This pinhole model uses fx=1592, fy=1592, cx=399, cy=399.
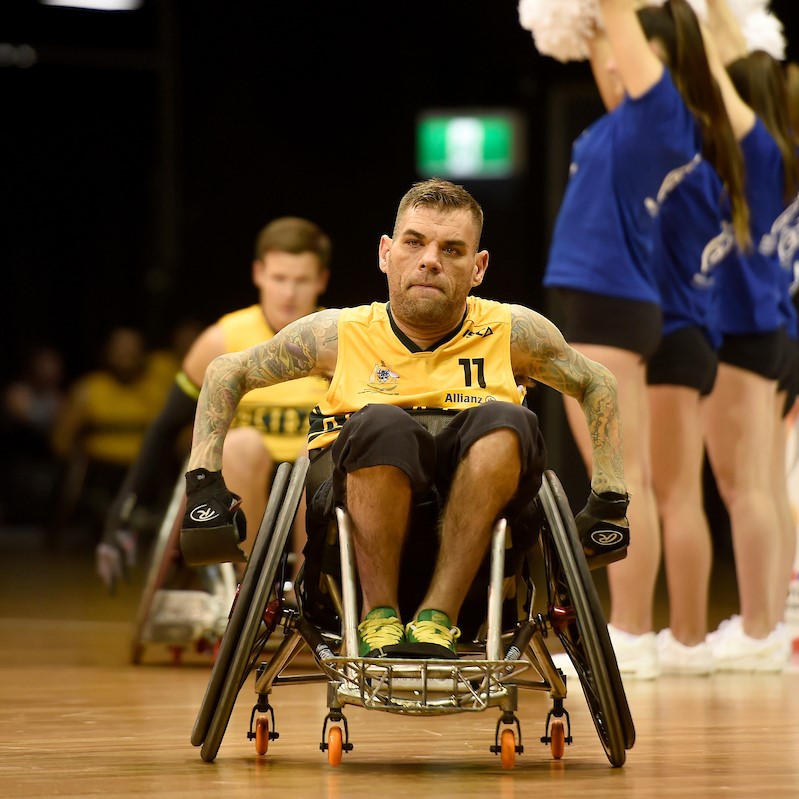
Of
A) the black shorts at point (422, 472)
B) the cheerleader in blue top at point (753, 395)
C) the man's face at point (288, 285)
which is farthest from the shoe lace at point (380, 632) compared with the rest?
the man's face at point (288, 285)

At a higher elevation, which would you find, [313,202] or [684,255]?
[313,202]

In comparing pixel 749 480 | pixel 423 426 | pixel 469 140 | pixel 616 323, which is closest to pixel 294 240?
pixel 616 323

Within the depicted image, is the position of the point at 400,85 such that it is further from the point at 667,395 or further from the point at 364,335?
the point at 364,335

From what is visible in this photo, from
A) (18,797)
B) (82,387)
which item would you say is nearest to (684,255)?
(18,797)

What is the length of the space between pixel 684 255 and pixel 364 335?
6.44 feet

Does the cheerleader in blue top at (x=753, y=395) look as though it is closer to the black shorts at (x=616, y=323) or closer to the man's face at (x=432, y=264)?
the black shorts at (x=616, y=323)

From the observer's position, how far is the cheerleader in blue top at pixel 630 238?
4.49m

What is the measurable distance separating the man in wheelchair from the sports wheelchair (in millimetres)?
54

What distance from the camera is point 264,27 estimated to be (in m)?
11.1

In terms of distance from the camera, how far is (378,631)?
2.87 m

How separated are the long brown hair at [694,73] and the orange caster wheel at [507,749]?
2.40 metres

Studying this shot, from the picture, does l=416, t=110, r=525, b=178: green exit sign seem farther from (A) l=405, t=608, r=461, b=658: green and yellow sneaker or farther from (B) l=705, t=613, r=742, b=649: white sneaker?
(A) l=405, t=608, r=461, b=658: green and yellow sneaker

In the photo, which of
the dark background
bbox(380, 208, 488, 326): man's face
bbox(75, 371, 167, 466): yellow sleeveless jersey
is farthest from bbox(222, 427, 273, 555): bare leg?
bbox(75, 371, 167, 466): yellow sleeveless jersey

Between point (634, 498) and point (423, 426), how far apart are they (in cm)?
159
